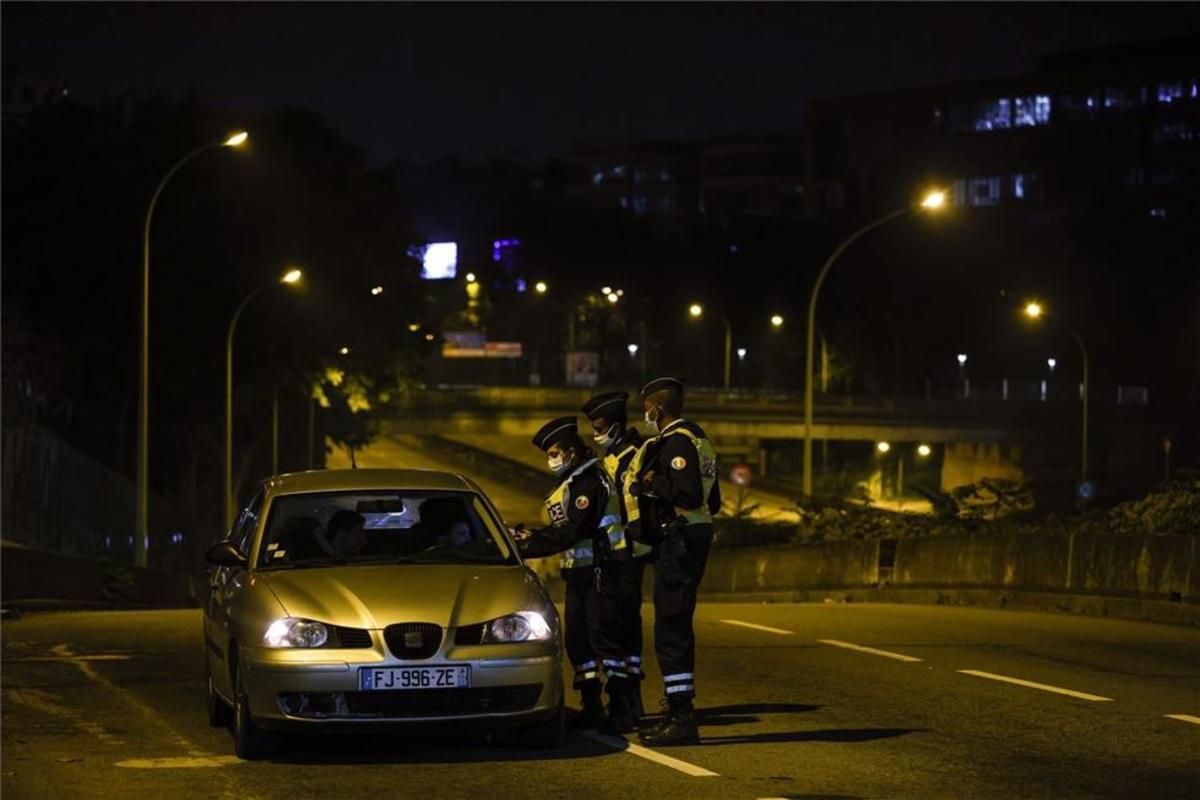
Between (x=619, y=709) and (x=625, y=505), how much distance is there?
1167mm

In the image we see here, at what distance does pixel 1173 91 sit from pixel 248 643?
125060 mm

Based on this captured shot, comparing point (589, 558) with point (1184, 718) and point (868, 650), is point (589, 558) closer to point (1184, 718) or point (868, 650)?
point (1184, 718)

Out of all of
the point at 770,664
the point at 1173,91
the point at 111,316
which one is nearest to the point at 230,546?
the point at 770,664

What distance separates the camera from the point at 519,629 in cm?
1091

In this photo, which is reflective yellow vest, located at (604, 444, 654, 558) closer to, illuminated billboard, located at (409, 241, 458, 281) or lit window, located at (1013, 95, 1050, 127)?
lit window, located at (1013, 95, 1050, 127)

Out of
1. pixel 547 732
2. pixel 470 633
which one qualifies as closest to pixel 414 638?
pixel 470 633

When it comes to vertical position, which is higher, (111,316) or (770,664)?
(111,316)

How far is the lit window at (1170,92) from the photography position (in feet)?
421

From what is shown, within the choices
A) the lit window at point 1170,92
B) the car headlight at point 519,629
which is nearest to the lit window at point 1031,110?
the lit window at point 1170,92

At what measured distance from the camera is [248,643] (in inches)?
430

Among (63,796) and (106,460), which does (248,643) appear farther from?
(106,460)

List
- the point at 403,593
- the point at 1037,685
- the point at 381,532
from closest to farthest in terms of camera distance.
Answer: the point at 403,593 → the point at 381,532 → the point at 1037,685

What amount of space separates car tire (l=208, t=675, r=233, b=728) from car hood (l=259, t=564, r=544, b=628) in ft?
3.93

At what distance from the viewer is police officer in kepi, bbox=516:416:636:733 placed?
38.4 ft
